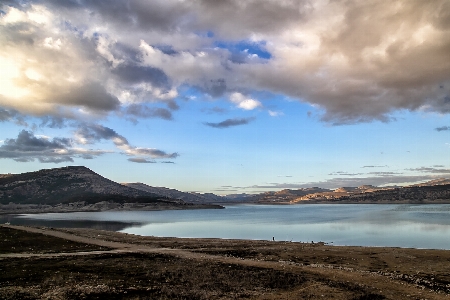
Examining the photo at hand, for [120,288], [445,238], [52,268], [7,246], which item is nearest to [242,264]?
[120,288]

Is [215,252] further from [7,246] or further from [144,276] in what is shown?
[7,246]

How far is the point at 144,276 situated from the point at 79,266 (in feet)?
27.6

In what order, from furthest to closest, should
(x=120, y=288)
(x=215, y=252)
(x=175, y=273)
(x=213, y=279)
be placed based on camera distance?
1. (x=215, y=252)
2. (x=175, y=273)
3. (x=213, y=279)
4. (x=120, y=288)

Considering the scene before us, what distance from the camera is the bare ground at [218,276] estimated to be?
22875 mm

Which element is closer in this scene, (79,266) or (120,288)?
(120,288)

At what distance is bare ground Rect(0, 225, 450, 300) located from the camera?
22.9m

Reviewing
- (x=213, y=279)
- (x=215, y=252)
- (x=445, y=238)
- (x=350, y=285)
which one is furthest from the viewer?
(x=445, y=238)

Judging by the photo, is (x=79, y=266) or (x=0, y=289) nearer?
(x=0, y=289)

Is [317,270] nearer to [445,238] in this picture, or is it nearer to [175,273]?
[175,273]

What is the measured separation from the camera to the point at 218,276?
29.3 meters

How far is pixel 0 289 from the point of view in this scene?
2219 cm

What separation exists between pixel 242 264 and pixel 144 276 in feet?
37.3

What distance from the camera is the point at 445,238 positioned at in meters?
72.3

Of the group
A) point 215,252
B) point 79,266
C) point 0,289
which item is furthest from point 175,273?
point 215,252
